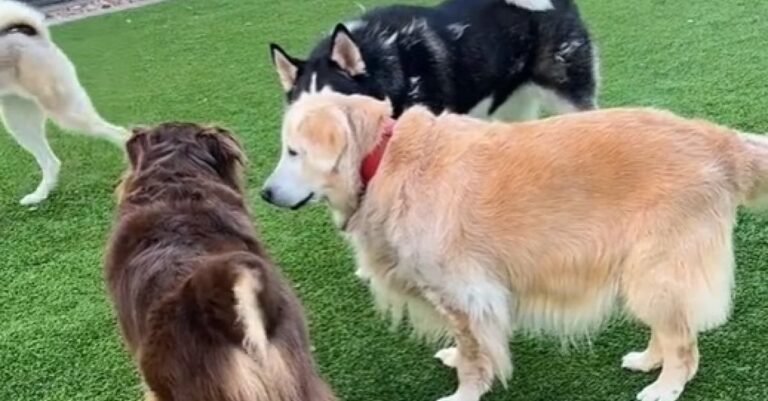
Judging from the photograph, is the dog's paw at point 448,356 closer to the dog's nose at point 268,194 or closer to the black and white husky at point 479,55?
the dog's nose at point 268,194

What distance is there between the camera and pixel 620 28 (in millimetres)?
6387

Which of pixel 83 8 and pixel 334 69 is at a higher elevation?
pixel 334 69

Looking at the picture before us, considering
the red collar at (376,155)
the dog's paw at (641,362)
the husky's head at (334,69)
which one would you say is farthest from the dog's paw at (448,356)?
the husky's head at (334,69)

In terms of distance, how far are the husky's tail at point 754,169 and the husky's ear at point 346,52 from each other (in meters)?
1.46

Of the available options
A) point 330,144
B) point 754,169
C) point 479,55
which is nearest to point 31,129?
point 479,55

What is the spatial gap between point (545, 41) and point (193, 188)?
202 centimetres

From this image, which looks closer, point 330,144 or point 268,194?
point 330,144

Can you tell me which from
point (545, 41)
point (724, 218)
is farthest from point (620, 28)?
point (724, 218)

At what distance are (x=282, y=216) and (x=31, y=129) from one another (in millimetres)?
1538

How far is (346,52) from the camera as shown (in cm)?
353

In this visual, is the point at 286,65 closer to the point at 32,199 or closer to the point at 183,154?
the point at 183,154

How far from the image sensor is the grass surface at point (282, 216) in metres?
2.95

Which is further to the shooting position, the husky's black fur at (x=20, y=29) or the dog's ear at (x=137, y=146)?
the husky's black fur at (x=20, y=29)

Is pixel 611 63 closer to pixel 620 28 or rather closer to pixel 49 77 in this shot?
pixel 620 28
